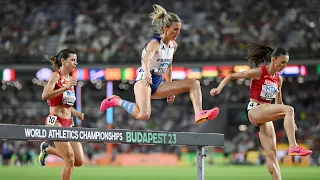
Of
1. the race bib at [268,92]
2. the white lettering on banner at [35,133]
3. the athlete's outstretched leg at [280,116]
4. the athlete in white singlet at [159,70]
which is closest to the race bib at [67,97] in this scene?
the athlete in white singlet at [159,70]

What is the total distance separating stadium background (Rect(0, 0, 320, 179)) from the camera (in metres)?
32.2

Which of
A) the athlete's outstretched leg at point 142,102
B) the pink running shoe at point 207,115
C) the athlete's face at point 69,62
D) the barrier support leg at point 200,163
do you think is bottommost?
the barrier support leg at point 200,163

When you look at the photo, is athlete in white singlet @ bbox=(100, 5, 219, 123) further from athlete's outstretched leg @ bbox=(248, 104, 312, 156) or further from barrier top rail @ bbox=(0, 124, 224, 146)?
athlete's outstretched leg @ bbox=(248, 104, 312, 156)

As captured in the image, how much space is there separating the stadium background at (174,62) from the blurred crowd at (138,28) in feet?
0.19

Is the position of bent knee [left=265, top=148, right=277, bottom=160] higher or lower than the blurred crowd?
lower

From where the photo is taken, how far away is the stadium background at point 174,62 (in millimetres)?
32188

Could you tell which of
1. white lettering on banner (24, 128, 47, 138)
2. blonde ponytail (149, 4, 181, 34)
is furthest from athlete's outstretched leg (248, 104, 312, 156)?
white lettering on banner (24, 128, 47, 138)

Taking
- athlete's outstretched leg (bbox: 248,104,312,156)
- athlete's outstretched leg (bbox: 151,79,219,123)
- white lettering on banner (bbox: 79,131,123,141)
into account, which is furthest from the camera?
athlete's outstretched leg (bbox: 151,79,219,123)

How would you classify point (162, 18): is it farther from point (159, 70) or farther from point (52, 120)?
point (52, 120)

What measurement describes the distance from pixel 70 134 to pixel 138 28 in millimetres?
28025

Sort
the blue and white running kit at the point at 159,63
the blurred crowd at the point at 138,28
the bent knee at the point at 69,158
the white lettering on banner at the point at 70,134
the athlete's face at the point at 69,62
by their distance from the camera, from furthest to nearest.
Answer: the blurred crowd at the point at 138,28 → the athlete's face at the point at 69,62 → the bent knee at the point at 69,158 → the blue and white running kit at the point at 159,63 → the white lettering on banner at the point at 70,134

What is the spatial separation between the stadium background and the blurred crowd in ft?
0.19

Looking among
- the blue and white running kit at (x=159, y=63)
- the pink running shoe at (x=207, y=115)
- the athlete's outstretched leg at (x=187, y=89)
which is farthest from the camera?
the blue and white running kit at (x=159, y=63)

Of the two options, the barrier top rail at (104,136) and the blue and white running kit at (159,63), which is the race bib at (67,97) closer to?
the blue and white running kit at (159,63)
